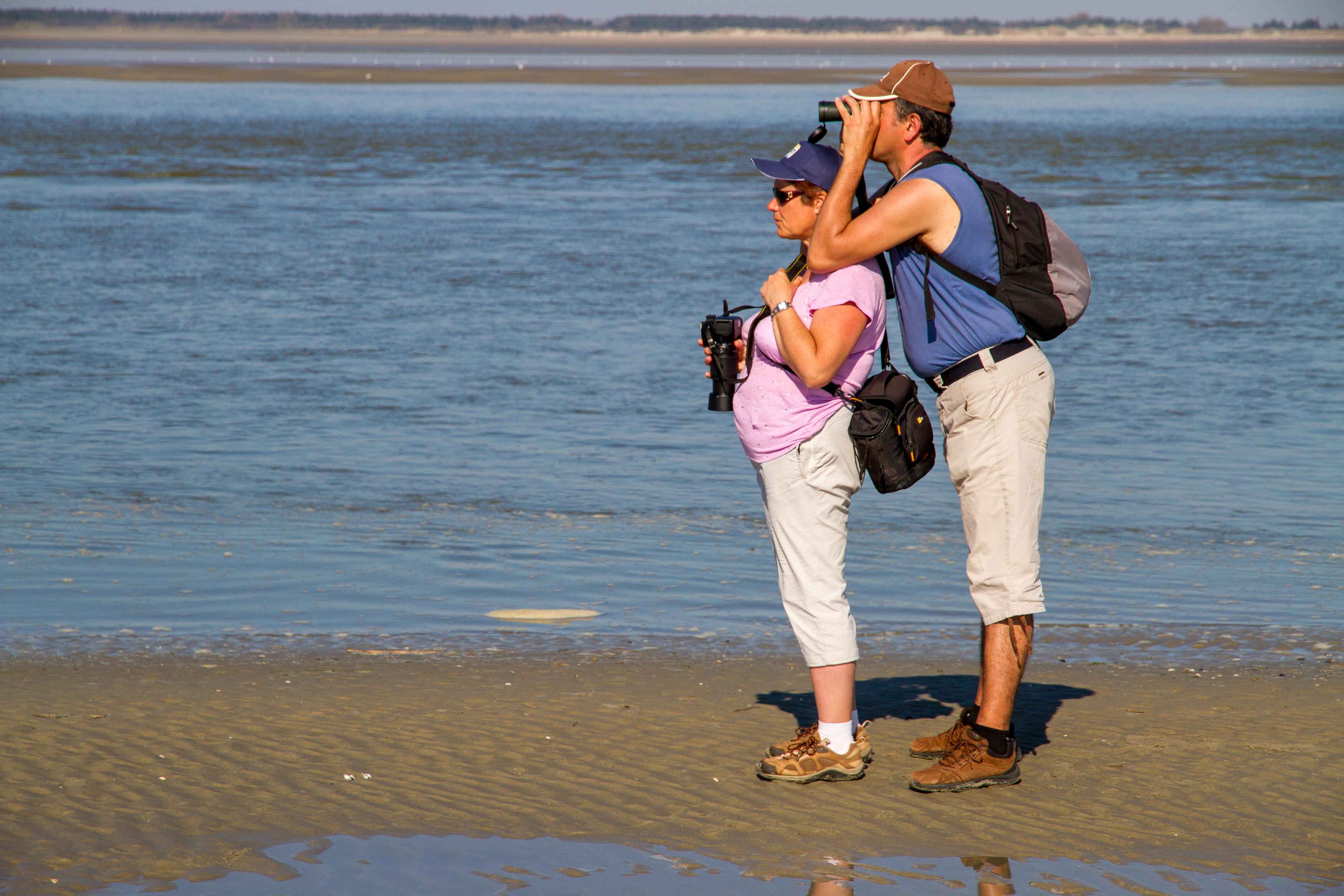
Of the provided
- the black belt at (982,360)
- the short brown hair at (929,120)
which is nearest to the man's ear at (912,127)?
the short brown hair at (929,120)

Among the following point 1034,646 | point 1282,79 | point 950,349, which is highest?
point 1282,79

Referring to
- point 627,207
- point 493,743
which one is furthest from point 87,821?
point 627,207

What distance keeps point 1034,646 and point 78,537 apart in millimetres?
4763

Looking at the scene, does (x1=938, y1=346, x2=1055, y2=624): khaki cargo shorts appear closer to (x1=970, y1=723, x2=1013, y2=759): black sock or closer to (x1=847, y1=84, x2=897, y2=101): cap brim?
(x1=970, y1=723, x2=1013, y2=759): black sock

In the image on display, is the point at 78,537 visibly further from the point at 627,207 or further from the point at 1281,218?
the point at 1281,218

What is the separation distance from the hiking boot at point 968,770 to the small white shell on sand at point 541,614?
232 centimetres

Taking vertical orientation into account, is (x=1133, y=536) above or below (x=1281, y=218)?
below

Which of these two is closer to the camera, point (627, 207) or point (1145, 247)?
point (1145, 247)

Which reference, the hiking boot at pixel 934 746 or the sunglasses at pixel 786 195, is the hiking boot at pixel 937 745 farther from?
the sunglasses at pixel 786 195

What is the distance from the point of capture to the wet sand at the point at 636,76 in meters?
65.4

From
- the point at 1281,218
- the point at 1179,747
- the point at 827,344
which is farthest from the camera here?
the point at 1281,218

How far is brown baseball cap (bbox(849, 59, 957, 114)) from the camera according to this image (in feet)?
12.2

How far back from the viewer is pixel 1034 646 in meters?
5.70

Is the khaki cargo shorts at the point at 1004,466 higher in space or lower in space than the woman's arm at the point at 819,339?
lower
